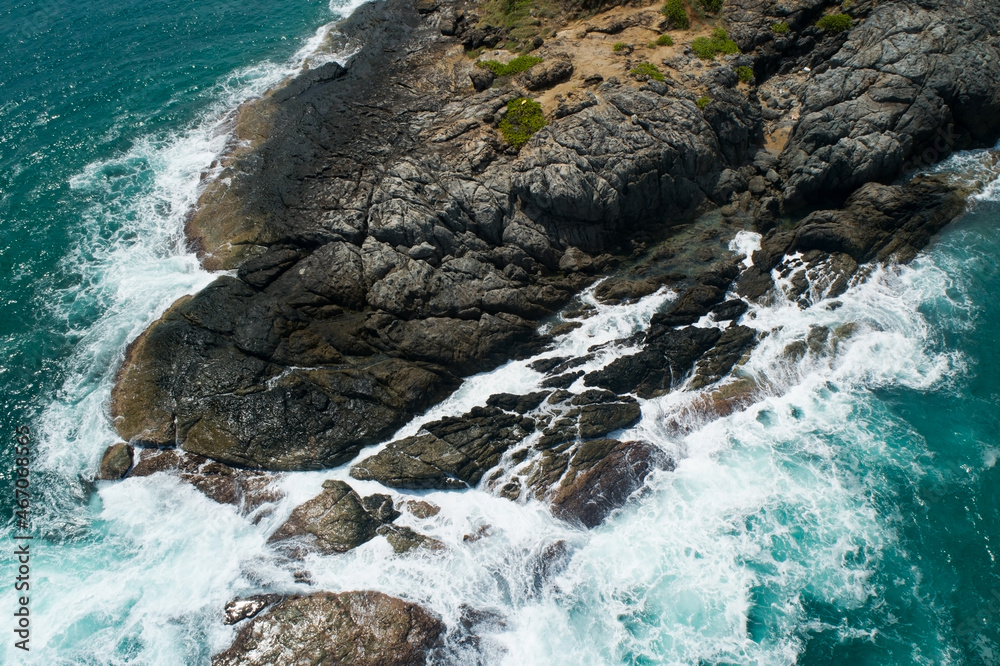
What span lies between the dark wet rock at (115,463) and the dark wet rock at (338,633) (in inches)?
452

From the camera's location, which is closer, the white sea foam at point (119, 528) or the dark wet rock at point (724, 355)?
the white sea foam at point (119, 528)

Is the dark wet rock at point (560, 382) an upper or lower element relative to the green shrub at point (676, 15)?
lower

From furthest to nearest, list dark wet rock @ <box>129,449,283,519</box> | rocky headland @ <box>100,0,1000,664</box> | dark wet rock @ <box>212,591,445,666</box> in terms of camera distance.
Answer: rocky headland @ <box>100,0,1000,664</box> < dark wet rock @ <box>129,449,283,519</box> < dark wet rock @ <box>212,591,445,666</box>

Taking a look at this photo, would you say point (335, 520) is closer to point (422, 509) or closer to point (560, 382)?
point (422, 509)

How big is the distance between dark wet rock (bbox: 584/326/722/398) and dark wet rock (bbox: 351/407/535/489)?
5.38 meters

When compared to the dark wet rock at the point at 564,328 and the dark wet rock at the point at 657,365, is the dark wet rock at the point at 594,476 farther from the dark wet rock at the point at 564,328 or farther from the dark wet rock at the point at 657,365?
the dark wet rock at the point at 564,328

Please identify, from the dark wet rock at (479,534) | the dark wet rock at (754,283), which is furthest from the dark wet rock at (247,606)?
the dark wet rock at (754,283)

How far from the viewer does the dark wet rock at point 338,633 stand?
2509cm

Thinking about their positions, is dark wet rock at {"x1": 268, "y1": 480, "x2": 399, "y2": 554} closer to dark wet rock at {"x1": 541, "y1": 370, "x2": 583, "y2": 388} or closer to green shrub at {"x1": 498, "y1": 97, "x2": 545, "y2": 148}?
dark wet rock at {"x1": 541, "y1": 370, "x2": 583, "y2": 388}

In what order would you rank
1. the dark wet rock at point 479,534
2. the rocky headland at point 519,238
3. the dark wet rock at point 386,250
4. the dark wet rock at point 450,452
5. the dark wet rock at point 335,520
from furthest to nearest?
the dark wet rock at point 386,250 < the rocky headland at point 519,238 < the dark wet rock at point 450,452 < the dark wet rock at point 479,534 < the dark wet rock at point 335,520

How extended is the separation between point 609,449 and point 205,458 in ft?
71.4

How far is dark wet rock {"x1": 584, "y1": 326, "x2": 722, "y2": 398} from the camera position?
109ft

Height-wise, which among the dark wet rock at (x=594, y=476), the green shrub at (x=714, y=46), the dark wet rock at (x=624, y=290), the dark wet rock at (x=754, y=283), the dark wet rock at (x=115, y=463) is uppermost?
the green shrub at (x=714, y=46)

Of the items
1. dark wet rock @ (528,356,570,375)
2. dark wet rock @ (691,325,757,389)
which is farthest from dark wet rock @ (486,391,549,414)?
dark wet rock @ (691,325,757,389)
